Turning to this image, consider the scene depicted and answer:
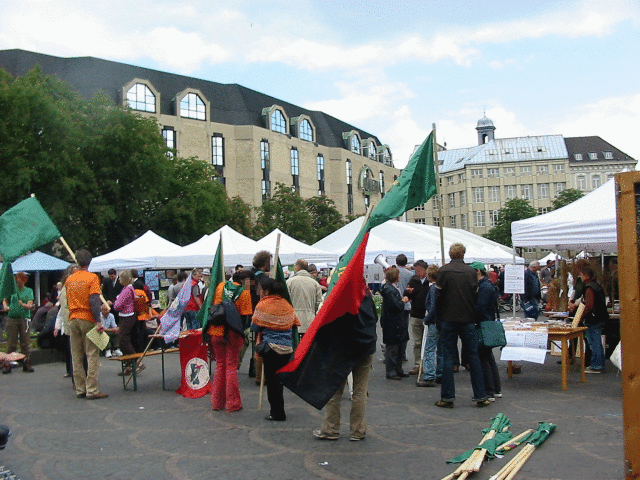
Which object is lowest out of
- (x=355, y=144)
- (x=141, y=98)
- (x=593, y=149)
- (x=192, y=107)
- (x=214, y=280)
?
(x=214, y=280)

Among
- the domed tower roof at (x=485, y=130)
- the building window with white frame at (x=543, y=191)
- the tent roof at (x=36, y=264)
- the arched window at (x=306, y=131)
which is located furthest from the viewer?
the domed tower roof at (x=485, y=130)

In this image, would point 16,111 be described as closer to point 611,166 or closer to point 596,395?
point 596,395

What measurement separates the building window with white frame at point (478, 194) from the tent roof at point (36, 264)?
303 ft

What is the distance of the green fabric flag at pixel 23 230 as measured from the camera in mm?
9703

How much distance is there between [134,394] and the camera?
9906 millimetres

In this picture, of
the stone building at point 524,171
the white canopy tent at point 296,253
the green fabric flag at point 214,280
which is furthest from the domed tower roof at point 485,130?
the green fabric flag at point 214,280

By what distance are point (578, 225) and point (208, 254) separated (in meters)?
9.38

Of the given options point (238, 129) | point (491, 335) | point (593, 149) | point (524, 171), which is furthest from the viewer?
point (593, 149)

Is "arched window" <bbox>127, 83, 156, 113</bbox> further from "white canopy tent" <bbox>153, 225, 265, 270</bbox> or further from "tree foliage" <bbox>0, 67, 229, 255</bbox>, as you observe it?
"white canopy tent" <bbox>153, 225, 265, 270</bbox>

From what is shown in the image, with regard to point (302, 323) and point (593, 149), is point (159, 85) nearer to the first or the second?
point (302, 323)

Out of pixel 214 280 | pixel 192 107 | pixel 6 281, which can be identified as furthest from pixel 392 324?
pixel 192 107

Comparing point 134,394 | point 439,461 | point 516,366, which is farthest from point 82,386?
point 516,366

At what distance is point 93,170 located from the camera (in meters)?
34.6

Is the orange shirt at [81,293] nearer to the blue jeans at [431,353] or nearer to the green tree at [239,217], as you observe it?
the blue jeans at [431,353]
